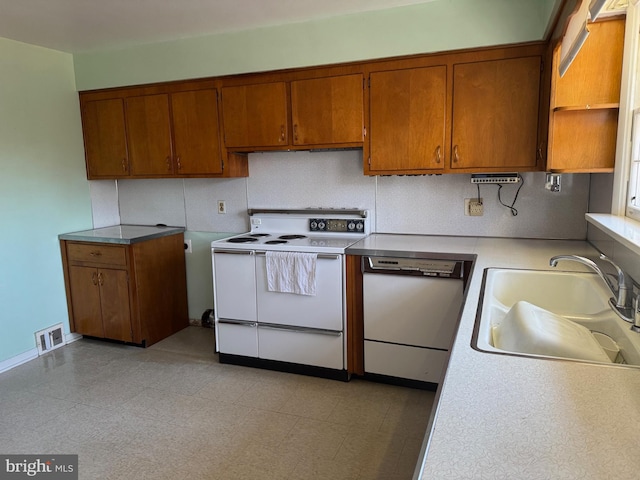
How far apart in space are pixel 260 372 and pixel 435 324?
1230 mm

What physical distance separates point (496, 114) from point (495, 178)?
0.42 m

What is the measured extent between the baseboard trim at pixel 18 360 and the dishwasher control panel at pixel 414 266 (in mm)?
2582

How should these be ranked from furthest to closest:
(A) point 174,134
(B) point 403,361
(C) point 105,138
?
(C) point 105,138, (A) point 174,134, (B) point 403,361

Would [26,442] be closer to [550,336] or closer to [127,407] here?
[127,407]

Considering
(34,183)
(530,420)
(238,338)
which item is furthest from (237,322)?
(530,420)

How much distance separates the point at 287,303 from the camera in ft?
9.22

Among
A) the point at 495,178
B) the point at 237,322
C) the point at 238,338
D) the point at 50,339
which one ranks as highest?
the point at 495,178

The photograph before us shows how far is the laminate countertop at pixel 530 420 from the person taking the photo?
695 mm

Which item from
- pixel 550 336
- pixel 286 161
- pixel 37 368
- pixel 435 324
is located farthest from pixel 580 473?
pixel 37 368

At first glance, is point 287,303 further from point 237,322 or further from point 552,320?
point 552,320

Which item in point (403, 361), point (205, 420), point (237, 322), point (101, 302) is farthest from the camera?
point (101, 302)

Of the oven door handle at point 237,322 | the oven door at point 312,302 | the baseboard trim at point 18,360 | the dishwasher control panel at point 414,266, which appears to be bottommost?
the baseboard trim at point 18,360

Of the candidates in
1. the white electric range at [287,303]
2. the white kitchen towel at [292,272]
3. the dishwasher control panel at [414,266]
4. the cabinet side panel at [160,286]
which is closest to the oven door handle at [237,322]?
the white electric range at [287,303]

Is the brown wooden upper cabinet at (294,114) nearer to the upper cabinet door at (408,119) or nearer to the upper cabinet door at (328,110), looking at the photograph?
the upper cabinet door at (328,110)
